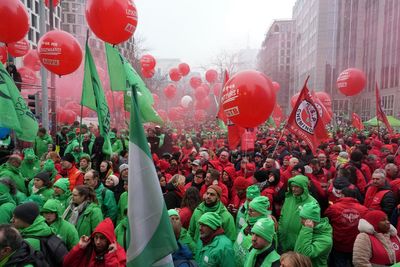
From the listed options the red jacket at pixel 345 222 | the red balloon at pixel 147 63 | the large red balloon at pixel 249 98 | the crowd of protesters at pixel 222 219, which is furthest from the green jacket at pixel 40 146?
the red balloon at pixel 147 63

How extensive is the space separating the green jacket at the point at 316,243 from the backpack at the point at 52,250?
2227 millimetres

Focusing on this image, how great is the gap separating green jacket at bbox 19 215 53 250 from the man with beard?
167cm

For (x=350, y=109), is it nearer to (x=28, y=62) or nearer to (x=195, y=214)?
(x=28, y=62)

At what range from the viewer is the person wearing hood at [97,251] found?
3.21m

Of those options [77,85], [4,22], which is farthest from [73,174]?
[77,85]

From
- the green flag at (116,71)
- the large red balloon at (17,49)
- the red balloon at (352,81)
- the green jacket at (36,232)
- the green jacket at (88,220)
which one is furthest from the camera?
the red balloon at (352,81)

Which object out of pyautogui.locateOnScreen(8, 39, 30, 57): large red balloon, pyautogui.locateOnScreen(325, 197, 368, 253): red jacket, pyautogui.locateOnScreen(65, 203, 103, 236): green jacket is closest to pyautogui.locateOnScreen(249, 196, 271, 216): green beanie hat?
pyautogui.locateOnScreen(325, 197, 368, 253): red jacket

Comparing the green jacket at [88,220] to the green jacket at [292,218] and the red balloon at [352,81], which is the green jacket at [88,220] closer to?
the green jacket at [292,218]

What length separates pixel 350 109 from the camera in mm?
38031

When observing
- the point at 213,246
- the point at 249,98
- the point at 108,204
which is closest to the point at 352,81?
the point at 249,98

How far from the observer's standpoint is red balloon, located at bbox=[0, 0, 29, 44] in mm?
7508

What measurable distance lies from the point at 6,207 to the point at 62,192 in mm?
777

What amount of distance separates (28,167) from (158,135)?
4058 mm

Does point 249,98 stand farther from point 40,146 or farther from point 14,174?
point 40,146
